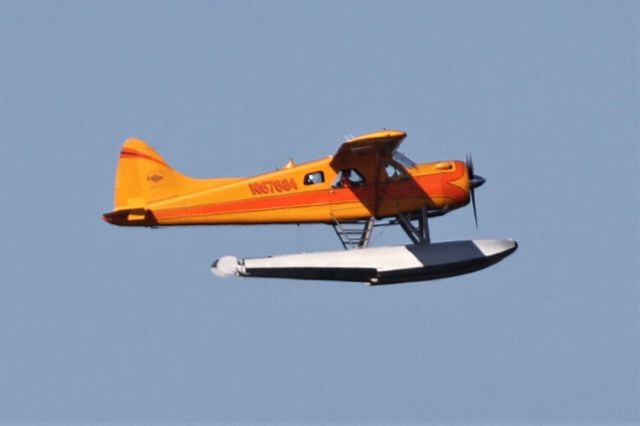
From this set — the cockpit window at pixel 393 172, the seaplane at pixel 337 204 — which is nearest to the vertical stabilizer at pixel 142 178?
the seaplane at pixel 337 204

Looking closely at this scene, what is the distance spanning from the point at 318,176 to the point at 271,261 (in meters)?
1.88

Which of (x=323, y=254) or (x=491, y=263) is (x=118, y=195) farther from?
(x=491, y=263)

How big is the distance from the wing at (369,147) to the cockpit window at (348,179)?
0.20 meters

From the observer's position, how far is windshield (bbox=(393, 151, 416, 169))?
45.4 m

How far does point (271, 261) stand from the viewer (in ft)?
146

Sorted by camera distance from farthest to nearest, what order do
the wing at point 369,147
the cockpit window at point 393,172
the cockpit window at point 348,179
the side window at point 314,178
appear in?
the cockpit window at point 393,172, the cockpit window at point 348,179, the side window at point 314,178, the wing at point 369,147

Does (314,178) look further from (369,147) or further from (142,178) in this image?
(142,178)

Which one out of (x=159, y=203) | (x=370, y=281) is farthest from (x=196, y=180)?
(x=370, y=281)

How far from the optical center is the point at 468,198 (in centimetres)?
4591

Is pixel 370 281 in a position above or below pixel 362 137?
below

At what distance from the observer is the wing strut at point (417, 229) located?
45.6 metres

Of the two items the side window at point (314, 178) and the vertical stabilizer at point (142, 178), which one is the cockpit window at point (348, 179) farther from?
the vertical stabilizer at point (142, 178)

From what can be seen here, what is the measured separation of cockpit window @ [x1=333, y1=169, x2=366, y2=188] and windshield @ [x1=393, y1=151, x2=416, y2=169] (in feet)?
2.51

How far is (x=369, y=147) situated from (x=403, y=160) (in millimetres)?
1097
